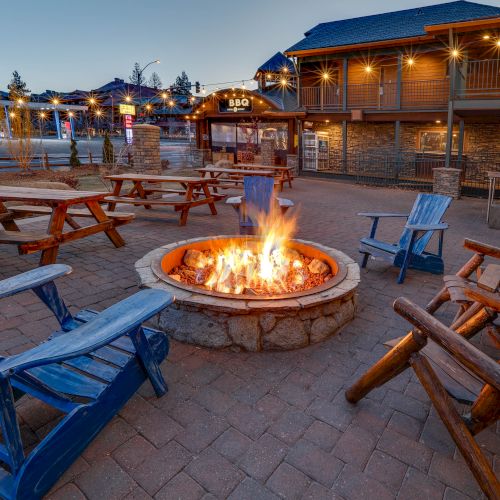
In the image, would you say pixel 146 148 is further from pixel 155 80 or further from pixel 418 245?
pixel 155 80

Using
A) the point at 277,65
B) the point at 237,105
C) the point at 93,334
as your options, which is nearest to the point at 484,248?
→ the point at 93,334

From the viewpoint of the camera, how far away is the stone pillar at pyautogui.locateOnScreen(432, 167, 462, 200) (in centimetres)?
1170

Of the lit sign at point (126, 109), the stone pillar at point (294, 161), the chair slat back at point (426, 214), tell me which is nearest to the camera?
the chair slat back at point (426, 214)

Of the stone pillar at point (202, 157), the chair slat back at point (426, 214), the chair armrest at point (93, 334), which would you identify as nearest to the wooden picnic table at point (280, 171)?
the chair slat back at point (426, 214)

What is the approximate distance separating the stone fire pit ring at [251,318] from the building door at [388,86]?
53.3ft

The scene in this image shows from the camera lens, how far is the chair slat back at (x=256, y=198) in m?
6.23

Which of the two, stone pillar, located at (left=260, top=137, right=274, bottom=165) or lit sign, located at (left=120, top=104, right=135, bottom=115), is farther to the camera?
lit sign, located at (left=120, top=104, right=135, bottom=115)

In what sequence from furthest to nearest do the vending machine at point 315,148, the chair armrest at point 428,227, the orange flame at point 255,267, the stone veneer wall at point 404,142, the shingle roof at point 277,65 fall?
the shingle roof at point 277,65 → the vending machine at point 315,148 → the stone veneer wall at point 404,142 → the chair armrest at point 428,227 → the orange flame at point 255,267

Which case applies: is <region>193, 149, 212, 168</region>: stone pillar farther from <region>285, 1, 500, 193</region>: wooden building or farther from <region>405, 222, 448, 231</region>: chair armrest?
<region>405, 222, 448, 231</region>: chair armrest

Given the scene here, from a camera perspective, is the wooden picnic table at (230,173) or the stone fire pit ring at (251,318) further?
the wooden picnic table at (230,173)

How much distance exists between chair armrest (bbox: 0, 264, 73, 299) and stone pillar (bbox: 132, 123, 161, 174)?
321 inches

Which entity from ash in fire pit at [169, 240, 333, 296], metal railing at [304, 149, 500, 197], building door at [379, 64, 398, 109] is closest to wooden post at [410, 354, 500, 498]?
ash in fire pit at [169, 240, 333, 296]

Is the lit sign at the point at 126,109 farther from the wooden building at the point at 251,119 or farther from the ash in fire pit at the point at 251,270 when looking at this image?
the ash in fire pit at the point at 251,270

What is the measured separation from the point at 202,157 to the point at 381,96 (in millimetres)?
10238
